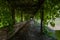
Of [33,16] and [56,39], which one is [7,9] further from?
[56,39]

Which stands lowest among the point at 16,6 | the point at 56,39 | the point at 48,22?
the point at 56,39

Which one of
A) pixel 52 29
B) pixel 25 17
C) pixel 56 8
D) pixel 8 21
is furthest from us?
pixel 25 17

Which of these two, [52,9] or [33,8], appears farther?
[33,8]

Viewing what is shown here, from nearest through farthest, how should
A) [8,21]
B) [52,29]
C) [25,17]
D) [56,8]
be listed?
[56,8], [8,21], [52,29], [25,17]

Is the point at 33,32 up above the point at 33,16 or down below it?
below

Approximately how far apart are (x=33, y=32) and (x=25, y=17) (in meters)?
0.25

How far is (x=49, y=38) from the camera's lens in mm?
1176

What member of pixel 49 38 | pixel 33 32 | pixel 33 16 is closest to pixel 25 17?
pixel 33 16

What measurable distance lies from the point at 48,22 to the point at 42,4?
0.45 feet

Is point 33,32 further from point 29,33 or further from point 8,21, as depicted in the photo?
point 8,21

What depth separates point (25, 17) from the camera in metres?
1.43

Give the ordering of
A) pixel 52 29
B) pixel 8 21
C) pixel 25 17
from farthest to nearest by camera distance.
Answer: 1. pixel 25 17
2. pixel 52 29
3. pixel 8 21

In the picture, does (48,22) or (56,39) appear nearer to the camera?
(48,22)

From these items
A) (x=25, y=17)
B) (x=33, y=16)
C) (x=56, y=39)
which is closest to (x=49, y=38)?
(x=56, y=39)
